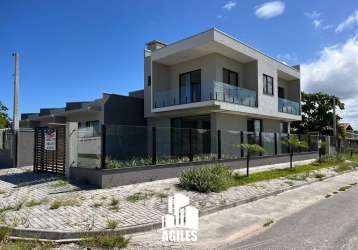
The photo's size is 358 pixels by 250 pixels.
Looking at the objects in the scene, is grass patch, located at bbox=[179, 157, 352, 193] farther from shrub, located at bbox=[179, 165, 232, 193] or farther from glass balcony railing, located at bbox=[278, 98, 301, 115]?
glass balcony railing, located at bbox=[278, 98, 301, 115]

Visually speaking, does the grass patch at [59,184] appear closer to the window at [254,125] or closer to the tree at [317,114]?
the window at [254,125]

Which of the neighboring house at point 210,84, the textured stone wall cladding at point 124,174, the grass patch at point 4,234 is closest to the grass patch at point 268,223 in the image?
the grass patch at point 4,234

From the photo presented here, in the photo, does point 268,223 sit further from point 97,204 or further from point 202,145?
point 202,145

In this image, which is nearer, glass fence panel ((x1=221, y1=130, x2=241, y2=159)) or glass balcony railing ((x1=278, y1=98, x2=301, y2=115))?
glass fence panel ((x1=221, y1=130, x2=241, y2=159))

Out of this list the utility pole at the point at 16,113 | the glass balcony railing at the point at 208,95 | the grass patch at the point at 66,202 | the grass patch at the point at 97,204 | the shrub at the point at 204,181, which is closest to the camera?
the grass patch at the point at 66,202

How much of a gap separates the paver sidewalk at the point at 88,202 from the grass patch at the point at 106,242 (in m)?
0.54

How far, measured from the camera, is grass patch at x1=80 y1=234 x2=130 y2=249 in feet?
20.0

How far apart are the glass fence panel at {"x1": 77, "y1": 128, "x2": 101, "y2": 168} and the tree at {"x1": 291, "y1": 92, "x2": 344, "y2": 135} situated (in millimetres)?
33828

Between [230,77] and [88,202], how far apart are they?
1544cm

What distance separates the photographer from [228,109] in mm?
19531

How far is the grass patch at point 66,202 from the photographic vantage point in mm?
8625

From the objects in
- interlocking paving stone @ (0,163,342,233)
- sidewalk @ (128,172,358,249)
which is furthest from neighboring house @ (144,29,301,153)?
sidewalk @ (128,172,358,249)

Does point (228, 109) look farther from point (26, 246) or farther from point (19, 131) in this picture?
point (26, 246)

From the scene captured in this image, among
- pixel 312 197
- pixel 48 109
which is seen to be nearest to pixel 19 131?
pixel 312 197
